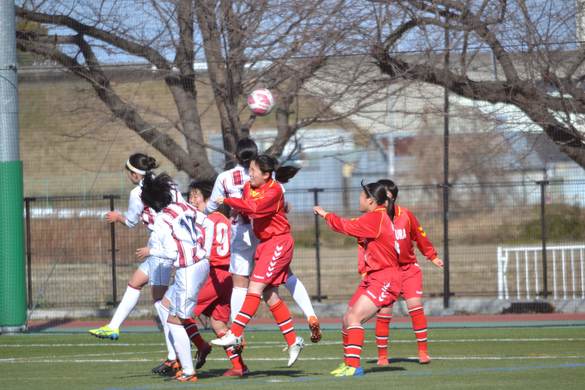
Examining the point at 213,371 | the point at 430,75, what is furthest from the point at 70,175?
the point at 213,371

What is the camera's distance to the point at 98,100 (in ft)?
58.3

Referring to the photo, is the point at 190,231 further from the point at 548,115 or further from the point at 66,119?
the point at 66,119

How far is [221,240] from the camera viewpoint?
1024cm

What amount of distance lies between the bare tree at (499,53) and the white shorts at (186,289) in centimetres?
845

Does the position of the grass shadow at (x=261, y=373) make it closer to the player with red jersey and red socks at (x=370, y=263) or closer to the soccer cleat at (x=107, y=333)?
the player with red jersey and red socks at (x=370, y=263)

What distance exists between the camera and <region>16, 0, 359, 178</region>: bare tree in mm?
16688

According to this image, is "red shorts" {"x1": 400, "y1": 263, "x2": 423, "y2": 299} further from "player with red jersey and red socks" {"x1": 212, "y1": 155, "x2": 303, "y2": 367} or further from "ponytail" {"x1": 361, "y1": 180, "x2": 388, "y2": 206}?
"player with red jersey and red socks" {"x1": 212, "y1": 155, "x2": 303, "y2": 367}

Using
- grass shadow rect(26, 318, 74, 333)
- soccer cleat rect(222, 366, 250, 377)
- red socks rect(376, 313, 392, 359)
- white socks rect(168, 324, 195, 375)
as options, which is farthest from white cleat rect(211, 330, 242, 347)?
grass shadow rect(26, 318, 74, 333)

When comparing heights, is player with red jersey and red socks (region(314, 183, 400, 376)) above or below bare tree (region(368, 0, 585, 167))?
below

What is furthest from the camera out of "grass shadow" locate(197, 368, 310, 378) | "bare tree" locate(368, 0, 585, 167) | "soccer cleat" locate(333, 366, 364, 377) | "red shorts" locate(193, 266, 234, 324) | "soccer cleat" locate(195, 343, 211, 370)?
"bare tree" locate(368, 0, 585, 167)

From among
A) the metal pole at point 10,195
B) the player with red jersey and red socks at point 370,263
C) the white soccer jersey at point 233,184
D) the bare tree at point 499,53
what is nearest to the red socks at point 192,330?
the white soccer jersey at point 233,184

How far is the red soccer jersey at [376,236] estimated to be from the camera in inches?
368

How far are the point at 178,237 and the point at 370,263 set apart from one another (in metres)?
1.86

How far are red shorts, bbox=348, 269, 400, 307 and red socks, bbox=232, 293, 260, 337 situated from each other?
3.04 ft
